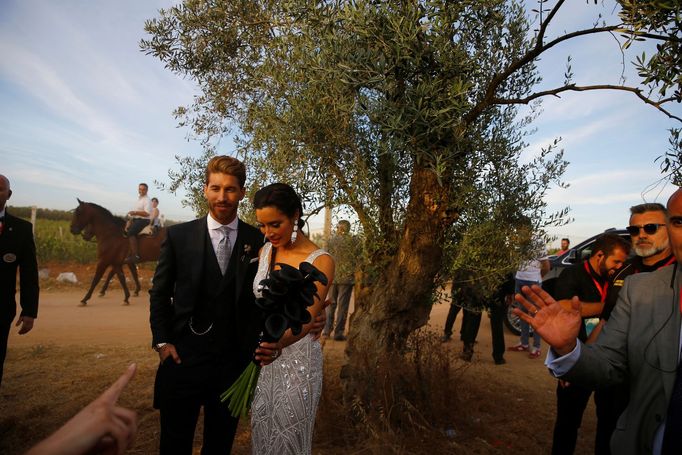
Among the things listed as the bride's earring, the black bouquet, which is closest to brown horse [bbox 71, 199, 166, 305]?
the bride's earring

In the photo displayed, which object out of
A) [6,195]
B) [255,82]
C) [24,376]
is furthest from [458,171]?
[24,376]

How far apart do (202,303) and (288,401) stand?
850 millimetres

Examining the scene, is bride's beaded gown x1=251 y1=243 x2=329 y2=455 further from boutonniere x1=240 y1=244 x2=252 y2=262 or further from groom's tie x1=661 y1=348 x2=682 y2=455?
groom's tie x1=661 y1=348 x2=682 y2=455

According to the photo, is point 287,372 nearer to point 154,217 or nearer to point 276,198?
point 276,198

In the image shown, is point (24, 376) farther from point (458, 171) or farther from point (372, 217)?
point (458, 171)

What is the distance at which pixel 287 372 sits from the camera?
2857mm

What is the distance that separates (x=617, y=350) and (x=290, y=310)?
1.61 m

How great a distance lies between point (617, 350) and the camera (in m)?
2.20

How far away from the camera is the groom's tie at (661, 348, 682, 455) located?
1.88 meters

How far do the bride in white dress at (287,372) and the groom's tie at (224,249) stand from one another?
10.6 inches

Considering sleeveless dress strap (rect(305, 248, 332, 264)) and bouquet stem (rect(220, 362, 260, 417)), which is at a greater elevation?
sleeveless dress strap (rect(305, 248, 332, 264))

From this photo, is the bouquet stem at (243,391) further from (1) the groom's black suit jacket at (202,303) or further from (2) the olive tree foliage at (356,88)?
(2) the olive tree foliage at (356,88)

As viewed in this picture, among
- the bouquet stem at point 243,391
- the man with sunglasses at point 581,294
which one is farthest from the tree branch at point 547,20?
the bouquet stem at point 243,391

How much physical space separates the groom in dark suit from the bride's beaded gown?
0.91 feet
